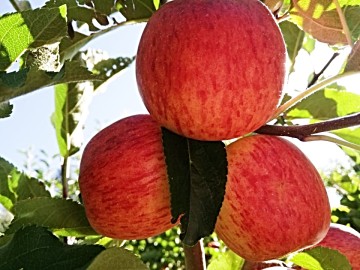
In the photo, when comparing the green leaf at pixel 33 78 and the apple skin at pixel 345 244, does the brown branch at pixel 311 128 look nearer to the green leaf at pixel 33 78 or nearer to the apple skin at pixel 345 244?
the apple skin at pixel 345 244

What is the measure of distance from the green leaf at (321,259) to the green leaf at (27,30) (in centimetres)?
59

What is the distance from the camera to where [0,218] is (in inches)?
70.8

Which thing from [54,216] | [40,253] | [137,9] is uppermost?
[137,9]

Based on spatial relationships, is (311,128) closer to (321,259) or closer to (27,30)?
(321,259)

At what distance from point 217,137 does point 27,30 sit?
32 centimetres

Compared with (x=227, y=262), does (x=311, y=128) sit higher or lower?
higher

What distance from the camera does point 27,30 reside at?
949mm

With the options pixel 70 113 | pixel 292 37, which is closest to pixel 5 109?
pixel 70 113

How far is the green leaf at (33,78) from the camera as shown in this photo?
82 centimetres

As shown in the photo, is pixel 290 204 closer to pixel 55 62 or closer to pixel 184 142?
pixel 184 142

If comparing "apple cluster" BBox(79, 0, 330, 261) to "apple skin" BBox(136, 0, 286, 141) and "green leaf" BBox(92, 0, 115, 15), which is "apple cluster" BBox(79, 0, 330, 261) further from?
"green leaf" BBox(92, 0, 115, 15)

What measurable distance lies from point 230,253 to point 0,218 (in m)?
0.77

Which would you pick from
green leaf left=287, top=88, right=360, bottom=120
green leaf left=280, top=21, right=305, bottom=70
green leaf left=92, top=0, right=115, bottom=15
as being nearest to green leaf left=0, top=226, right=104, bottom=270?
green leaf left=92, top=0, right=115, bottom=15

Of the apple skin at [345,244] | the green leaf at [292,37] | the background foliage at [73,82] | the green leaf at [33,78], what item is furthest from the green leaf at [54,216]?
the green leaf at [292,37]
